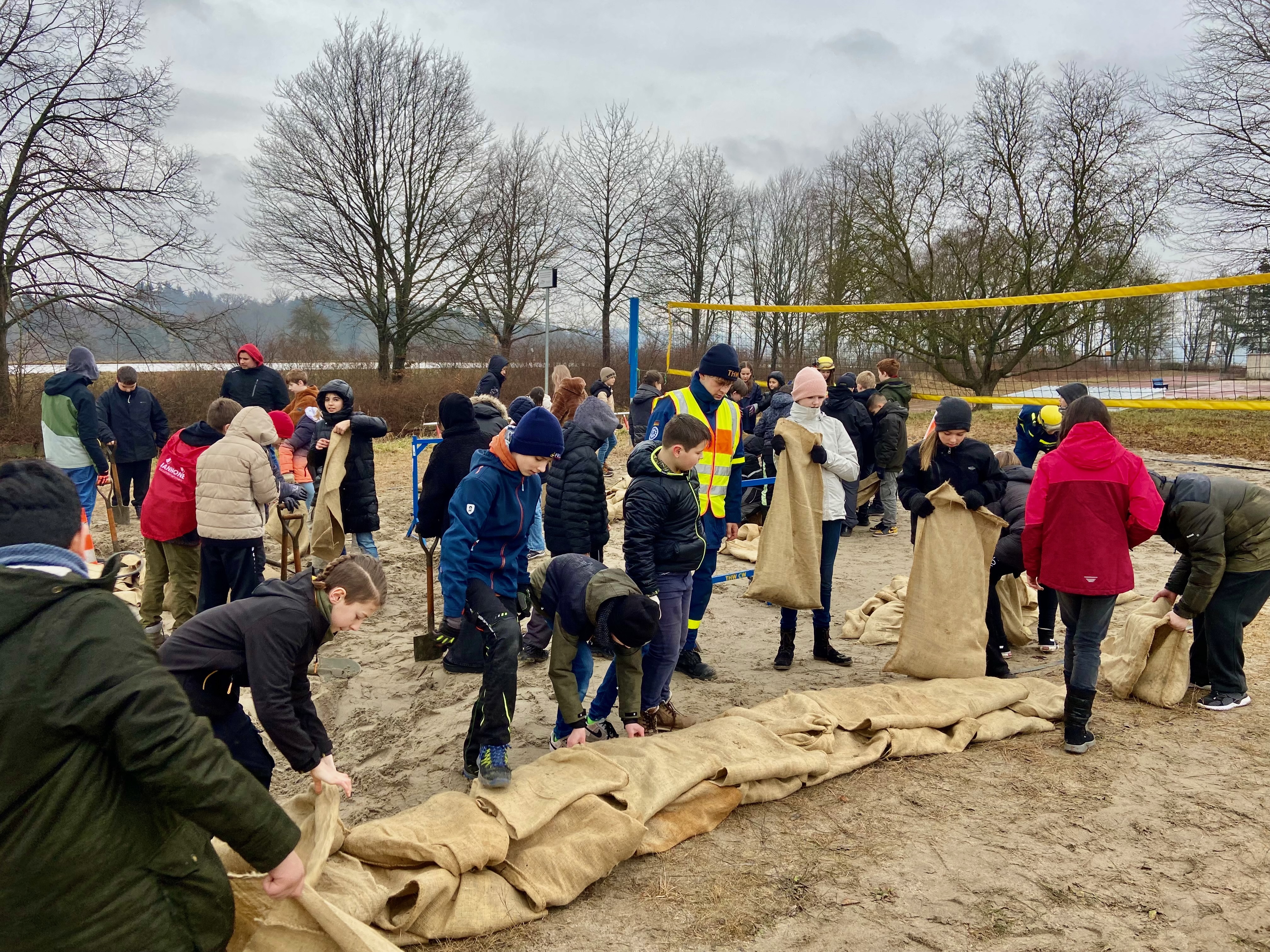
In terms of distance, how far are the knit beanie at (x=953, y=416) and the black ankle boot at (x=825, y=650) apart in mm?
1584

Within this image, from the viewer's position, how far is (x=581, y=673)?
4262 millimetres

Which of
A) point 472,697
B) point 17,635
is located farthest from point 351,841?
point 472,697

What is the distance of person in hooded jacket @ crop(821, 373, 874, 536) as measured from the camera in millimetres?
9117

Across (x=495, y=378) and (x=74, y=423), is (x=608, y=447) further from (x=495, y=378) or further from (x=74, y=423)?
(x=74, y=423)

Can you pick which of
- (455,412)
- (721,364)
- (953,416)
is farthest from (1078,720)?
(455,412)

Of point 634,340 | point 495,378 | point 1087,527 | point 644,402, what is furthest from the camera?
point 634,340

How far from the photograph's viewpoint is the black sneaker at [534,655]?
5.59 meters

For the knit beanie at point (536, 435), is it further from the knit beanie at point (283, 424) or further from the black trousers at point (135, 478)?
the black trousers at point (135, 478)

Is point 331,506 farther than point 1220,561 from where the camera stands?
Yes

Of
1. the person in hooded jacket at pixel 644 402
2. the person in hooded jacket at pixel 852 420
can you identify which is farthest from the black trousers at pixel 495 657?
the person in hooded jacket at pixel 644 402

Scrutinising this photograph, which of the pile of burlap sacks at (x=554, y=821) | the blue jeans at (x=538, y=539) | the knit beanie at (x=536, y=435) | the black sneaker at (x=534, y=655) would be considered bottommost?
the black sneaker at (x=534, y=655)

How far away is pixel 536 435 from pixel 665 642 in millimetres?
1308

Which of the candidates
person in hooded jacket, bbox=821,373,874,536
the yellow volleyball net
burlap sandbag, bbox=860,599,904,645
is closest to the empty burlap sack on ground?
burlap sandbag, bbox=860,599,904,645

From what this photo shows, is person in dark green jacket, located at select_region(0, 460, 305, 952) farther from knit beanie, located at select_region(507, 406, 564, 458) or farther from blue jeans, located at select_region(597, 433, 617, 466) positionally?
blue jeans, located at select_region(597, 433, 617, 466)
